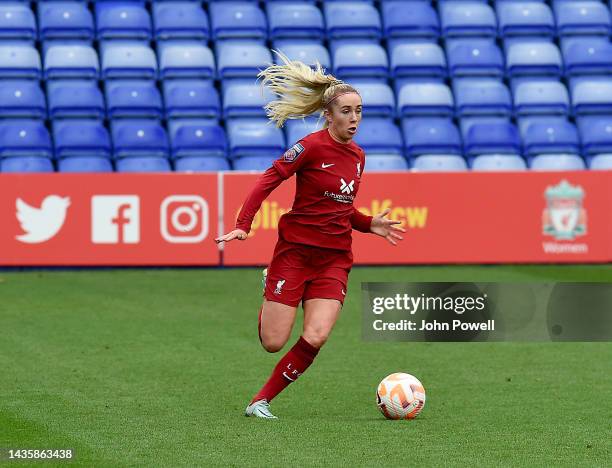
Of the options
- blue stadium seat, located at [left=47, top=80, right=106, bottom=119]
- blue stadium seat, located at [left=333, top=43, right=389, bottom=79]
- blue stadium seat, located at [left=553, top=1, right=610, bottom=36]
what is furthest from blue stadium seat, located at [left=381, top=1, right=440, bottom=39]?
blue stadium seat, located at [left=47, top=80, right=106, bottom=119]

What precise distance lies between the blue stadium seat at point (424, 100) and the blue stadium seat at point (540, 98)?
3.81ft

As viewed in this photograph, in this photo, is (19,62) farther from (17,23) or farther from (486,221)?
(486,221)

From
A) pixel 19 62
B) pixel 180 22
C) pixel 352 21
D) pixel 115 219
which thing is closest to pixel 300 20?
pixel 352 21

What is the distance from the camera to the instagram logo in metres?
17.5

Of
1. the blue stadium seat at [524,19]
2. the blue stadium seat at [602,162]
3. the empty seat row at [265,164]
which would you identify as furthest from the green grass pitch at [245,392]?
the blue stadium seat at [524,19]

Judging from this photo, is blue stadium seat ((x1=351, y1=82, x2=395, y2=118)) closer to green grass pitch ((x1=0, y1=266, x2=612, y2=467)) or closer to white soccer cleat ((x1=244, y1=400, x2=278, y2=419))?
green grass pitch ((x1=0, y1=266, x2=612, y2=467))

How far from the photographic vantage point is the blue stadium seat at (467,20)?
21641 mm

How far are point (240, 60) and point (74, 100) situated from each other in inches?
106

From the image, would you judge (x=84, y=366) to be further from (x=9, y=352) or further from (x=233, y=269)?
(x=233, y=269)

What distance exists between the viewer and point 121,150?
19.1 meters

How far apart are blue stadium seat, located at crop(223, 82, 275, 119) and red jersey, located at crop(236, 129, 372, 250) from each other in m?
11.8

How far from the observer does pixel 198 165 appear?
18984mm

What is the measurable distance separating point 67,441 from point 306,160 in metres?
2.27

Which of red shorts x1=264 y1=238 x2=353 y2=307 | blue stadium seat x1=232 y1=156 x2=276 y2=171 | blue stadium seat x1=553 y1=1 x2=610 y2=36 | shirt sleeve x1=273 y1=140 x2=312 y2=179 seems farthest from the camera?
blue stadium seat x1=553 y1=1 x2=610 y2=36
